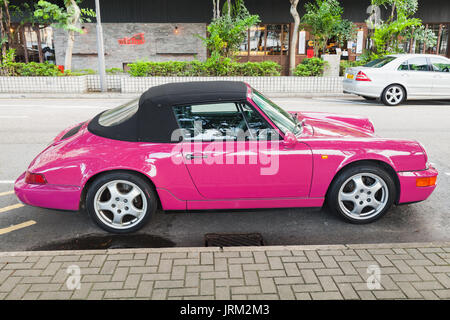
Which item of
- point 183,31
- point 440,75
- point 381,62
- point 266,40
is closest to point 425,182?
point 381,62

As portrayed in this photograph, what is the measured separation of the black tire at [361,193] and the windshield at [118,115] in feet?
7.20

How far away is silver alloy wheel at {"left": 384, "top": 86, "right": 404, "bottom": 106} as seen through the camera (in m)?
12.5

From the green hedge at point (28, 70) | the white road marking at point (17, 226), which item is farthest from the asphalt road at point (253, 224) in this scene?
the green hedge at point (28, 70)

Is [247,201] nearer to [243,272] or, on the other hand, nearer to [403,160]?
[243,272]

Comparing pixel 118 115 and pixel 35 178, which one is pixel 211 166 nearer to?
pixel 118 115

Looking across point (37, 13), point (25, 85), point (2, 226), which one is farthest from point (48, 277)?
point (37, 13)

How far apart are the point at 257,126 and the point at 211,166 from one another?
614 millimetres

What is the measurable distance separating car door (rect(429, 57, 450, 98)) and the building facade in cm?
972

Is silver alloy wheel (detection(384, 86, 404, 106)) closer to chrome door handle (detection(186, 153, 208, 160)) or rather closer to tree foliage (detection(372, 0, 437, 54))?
tree foliage (detection(372, 0, 437, 54))

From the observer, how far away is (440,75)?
1252cm

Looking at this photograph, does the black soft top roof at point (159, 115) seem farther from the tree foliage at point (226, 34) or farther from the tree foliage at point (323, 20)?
the tree foliage at point (323, 20)

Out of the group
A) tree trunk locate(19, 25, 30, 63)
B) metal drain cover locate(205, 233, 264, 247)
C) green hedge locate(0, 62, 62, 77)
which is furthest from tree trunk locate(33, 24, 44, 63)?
metal drain cover locate(205, 233, 264, 247)

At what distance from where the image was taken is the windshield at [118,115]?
14.1 ft

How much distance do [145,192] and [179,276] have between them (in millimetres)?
1060
